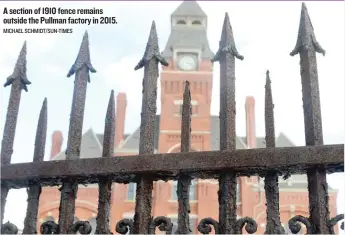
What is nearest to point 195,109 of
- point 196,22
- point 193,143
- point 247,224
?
point 193,143

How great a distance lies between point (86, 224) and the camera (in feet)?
6.46

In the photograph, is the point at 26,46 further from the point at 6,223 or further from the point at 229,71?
the point at 229,71

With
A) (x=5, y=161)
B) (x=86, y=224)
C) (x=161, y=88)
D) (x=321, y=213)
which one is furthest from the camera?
(x=161, y=88)

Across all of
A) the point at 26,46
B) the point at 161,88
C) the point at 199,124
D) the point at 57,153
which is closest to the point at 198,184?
the point at 199,124

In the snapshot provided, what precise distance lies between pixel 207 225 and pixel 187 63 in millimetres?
24009

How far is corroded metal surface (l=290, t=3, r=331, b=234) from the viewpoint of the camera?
1.77m

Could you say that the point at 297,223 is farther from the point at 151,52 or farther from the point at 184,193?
the point at 151,52

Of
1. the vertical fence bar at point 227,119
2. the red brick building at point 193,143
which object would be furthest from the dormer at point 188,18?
the vertical fence bar at point 227,119

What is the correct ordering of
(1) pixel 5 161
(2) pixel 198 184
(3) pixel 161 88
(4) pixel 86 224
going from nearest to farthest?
(4) pixel 86 224 < (1) pixel 5 161 < (2) pixel 198 184 < (3) pixel 161 88

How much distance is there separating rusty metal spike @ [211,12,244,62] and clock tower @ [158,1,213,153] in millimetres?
21017

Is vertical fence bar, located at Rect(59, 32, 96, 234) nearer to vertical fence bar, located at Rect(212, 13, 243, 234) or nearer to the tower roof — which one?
vertical fence bar, located at Rect(212, 13, 243, 234)

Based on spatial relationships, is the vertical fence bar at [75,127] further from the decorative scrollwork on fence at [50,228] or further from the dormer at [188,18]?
the dormer at [188,18]

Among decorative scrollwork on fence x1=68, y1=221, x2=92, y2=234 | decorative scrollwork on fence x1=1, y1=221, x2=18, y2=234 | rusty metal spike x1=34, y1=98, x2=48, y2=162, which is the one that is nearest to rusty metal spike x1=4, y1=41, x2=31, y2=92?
rusty metal spike x1=34, y1=98, x2=48, y2=162

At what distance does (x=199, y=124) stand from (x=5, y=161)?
22129 mm
